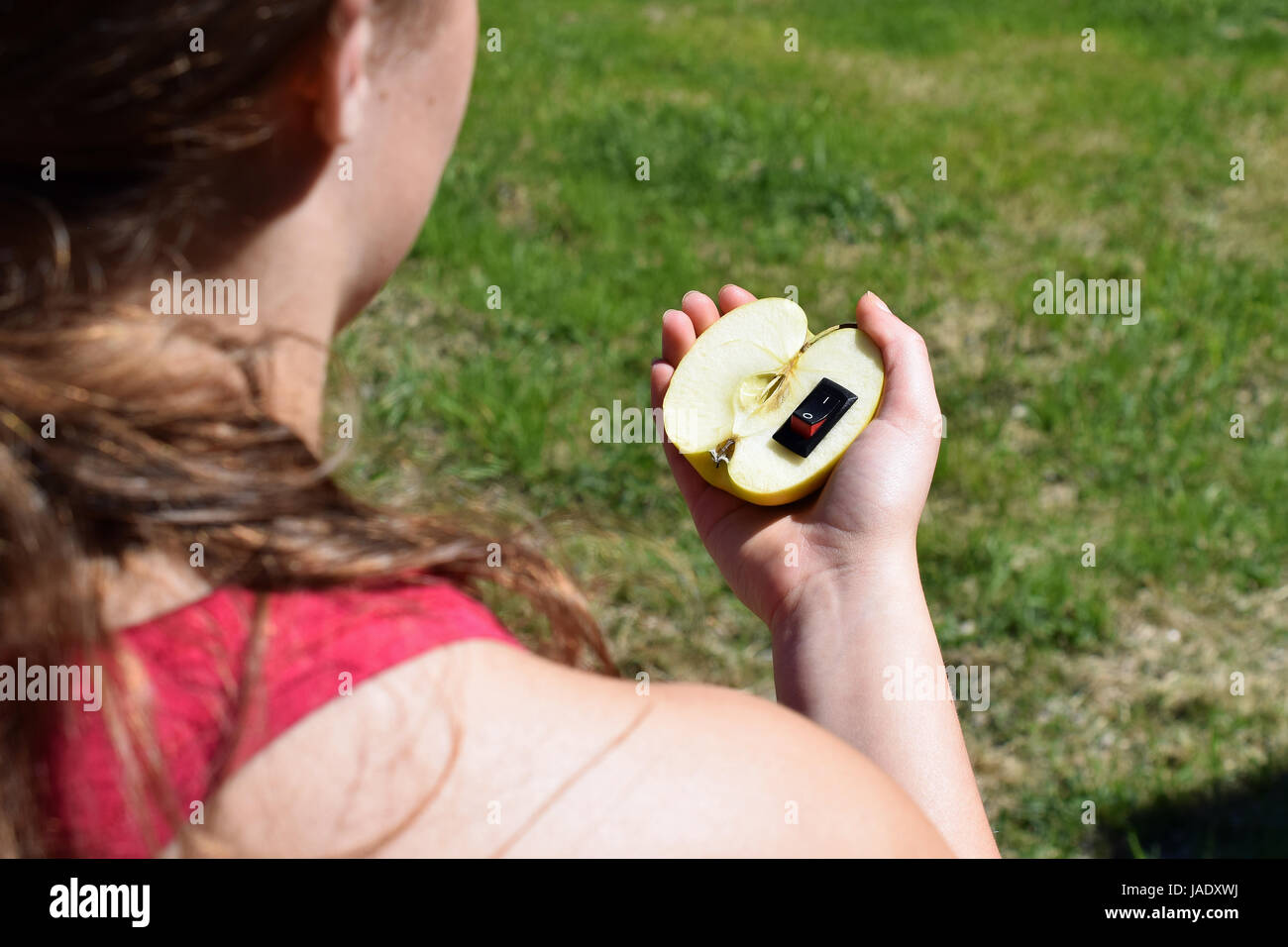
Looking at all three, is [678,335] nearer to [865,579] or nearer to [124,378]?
[865,579]

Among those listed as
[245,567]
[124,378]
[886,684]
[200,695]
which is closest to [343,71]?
[124,378]

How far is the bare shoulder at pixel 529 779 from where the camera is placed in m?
0.88

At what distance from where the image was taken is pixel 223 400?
1006 millimetres

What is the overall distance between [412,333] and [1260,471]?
310cm

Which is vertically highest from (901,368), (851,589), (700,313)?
(700,313)

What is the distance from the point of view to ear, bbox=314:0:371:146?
99 cm

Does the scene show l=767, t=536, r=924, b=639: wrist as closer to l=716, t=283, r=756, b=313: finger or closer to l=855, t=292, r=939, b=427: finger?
l=855, t=292, r=939, b=427: finger

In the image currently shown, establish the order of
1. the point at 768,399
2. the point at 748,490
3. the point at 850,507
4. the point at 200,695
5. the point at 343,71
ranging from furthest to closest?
the point at 768,399
the point at 748,490
the point at 850,507
the point at 343,71
the point at 200,695

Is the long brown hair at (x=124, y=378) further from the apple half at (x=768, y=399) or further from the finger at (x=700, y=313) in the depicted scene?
the finger at (x=700, y=313)

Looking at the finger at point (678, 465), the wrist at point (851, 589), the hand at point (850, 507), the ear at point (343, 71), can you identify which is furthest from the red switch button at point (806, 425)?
the ear at point (343, 71)

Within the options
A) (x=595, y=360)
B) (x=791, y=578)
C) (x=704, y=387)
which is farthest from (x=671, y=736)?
(x=595, y=360)

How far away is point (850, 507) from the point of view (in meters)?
1.79

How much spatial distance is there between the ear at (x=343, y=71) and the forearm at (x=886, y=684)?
957mm

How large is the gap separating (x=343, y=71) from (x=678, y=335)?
47.2 inches
